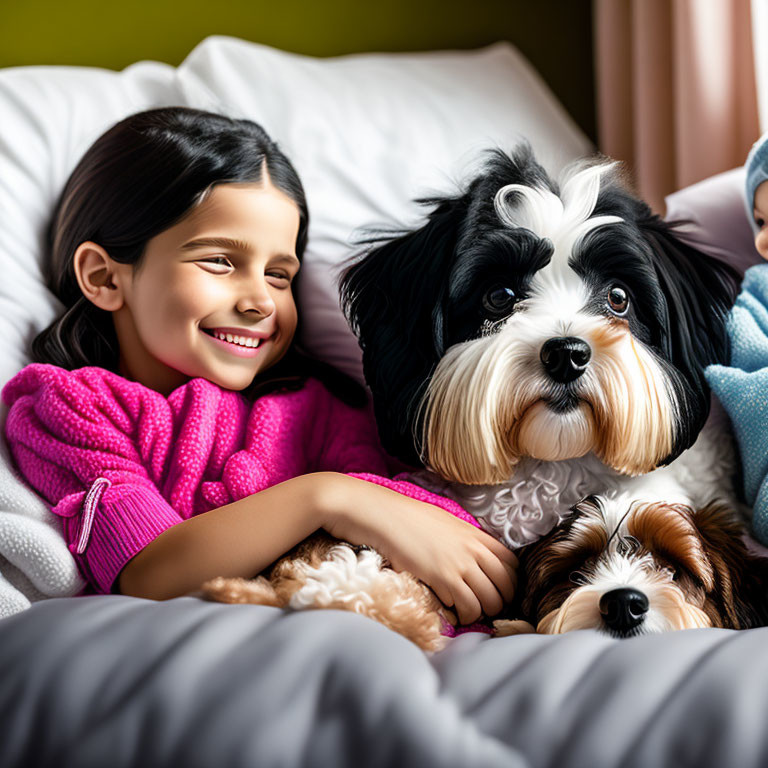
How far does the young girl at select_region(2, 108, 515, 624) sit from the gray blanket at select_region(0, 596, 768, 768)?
217mm

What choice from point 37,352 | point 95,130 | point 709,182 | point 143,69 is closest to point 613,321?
point 709,182

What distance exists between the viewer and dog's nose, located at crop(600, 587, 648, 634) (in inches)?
33.4

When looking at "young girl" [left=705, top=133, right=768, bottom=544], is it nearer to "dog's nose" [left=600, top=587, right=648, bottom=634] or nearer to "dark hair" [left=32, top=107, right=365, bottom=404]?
"dog's nose" [left=600, top=587, right=648, bottom=634]

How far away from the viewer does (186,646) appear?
0.73 m

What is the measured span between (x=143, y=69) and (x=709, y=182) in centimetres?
120

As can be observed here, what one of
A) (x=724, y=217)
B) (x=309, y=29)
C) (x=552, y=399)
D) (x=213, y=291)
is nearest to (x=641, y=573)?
(x=552, y=399)

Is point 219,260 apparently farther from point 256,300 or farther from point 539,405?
point 539,405

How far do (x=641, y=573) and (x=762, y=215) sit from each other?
0.68m

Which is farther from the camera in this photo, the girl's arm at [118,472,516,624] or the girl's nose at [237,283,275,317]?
the girl's nose at [237,283,275,317]

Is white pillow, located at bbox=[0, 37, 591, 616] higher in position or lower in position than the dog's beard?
higher

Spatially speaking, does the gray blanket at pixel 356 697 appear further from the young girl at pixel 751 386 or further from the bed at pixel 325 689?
the young girl at pixel 751 386

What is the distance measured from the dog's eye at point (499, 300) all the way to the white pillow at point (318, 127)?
341 millimetres

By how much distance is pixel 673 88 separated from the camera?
6.72ft

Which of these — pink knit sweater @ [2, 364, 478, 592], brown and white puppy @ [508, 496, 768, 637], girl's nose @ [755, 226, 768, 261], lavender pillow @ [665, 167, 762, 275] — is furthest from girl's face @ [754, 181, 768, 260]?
pink knit sweater @ [2, 364, 478, 592]
